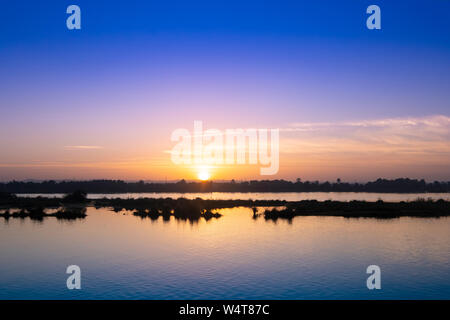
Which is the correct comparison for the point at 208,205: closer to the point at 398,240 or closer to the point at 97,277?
the point at 398,240

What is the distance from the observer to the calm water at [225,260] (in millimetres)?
17453

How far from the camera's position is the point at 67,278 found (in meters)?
19.6

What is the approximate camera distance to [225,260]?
2284 cm

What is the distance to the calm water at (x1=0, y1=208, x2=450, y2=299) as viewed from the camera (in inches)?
687

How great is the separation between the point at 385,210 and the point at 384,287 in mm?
34222

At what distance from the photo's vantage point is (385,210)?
50031 mm

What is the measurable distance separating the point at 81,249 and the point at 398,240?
71.0 feet

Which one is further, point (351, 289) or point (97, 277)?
point (97, 277)

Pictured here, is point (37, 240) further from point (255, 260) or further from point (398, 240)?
point (398, 240)

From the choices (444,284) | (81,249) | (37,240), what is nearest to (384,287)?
(444,284)
